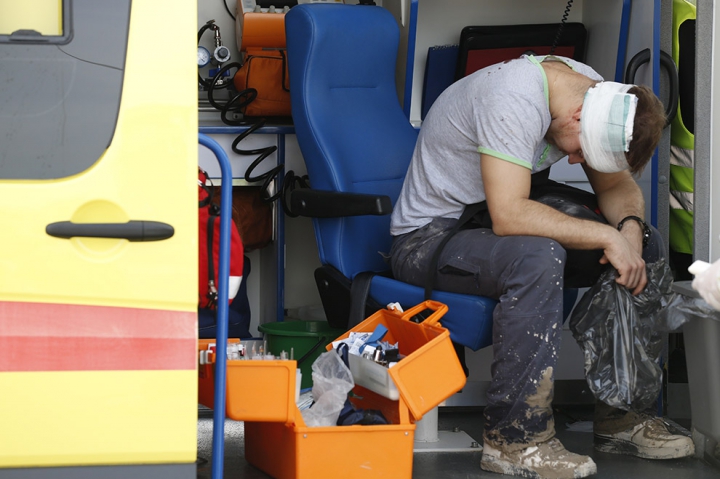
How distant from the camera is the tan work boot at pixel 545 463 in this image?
7.23 feet

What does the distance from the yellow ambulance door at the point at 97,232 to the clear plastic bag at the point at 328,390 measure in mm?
747

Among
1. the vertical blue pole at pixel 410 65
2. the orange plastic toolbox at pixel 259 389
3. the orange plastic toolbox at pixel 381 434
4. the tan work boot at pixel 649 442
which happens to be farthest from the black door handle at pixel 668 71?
the orange plastic toolbox at pixel 259 389

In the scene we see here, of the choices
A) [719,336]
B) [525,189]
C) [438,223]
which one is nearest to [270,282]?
[438,223]

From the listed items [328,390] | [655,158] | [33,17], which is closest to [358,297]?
[328,390]

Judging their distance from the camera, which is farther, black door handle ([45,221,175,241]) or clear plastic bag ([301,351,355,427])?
clear plastic bag ([301,351,355,427])

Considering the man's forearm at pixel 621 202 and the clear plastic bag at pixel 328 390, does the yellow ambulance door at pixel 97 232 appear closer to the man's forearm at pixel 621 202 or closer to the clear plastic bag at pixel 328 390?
the clear plastic bag at pixel 328 390

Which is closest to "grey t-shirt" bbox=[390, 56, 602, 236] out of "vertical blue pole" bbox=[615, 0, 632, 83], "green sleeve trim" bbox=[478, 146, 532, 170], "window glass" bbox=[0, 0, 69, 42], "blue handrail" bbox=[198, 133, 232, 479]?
"green sleeve trim" bbox=[478, 146, 532, 170]

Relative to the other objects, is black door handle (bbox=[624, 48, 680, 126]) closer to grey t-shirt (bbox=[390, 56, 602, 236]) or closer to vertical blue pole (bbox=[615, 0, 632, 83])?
vertical blue pole (bbox=[615, 0, 632, 83])

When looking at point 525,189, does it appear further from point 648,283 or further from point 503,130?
point 648,283

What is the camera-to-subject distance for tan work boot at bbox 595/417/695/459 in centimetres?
243

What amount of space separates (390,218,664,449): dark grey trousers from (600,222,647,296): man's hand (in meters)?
0.17

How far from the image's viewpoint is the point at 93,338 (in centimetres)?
137

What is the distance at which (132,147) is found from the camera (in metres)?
1.38

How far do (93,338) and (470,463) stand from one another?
4.37ft
